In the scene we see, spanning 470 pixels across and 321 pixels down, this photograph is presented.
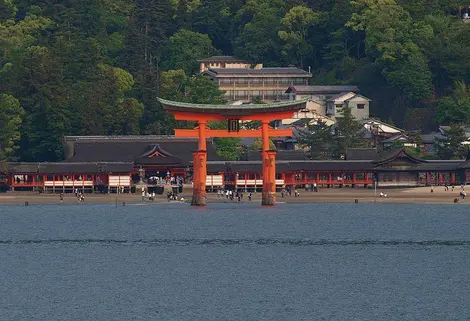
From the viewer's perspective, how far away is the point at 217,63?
16612cm

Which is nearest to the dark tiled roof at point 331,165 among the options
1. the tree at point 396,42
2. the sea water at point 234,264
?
the sea water at point 234,264

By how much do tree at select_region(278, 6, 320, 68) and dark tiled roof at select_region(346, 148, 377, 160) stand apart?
37.8 m

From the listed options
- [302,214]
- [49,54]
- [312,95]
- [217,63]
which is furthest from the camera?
[217,63]

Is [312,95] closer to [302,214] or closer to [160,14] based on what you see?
[160,14]

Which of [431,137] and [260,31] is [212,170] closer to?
[431,137]

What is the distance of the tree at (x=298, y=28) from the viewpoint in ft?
529

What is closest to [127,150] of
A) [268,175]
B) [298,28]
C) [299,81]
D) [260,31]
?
[268,175]

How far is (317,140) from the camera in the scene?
428 feet

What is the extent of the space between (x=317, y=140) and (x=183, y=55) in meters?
38.9

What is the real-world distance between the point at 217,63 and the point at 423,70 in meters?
29.5

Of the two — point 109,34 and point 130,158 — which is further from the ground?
point 109,34

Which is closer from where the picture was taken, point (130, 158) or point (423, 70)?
point (130, 158)

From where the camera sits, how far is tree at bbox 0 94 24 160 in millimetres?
124375

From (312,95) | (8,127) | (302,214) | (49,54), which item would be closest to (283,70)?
(312,95)
